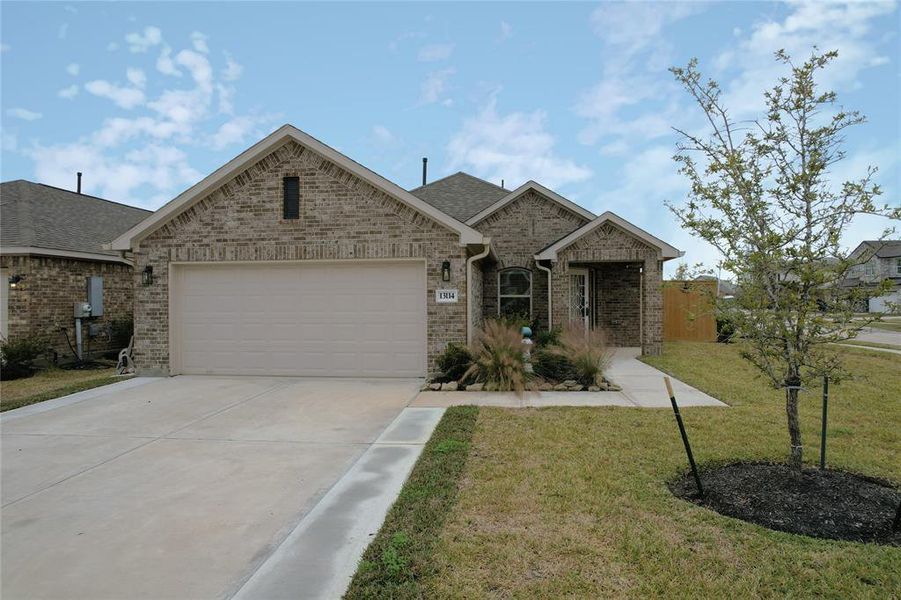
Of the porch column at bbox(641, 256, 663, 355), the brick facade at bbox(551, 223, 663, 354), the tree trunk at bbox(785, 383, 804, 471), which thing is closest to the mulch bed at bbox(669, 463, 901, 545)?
the tree trunk at bbox(785, 383, 804, 471)

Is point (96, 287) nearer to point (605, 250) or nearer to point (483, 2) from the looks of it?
point (483, 2)

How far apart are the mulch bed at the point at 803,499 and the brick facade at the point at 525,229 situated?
34.9 feet

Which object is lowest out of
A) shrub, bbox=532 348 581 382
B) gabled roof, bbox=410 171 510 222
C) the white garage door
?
shrub, bbox=532 348 581 382

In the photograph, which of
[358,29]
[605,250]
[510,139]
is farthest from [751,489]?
[510,139]

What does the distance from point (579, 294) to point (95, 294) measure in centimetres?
1338

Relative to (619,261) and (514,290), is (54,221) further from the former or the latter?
(619,261)

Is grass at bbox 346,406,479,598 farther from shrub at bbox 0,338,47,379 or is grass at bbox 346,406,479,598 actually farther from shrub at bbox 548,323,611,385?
shrub at bbox 0,338,47,379

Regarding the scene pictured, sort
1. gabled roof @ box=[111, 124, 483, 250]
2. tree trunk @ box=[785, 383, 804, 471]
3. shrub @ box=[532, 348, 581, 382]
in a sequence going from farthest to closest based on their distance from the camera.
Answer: gabled roof @ box=[111, 124, 483, 250] < shrub @ box=[532, 348, 581, 382] < tree trunk @ box=[785, 383, 804, 471]

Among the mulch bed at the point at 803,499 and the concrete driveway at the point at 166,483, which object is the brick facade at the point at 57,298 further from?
the mulch bed at the point at 803,499

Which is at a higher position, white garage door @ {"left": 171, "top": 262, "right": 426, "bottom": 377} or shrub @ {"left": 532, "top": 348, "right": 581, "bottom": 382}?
white garage door @ {"left": 171, "top": 262, "right": 426, "bottom": 377}

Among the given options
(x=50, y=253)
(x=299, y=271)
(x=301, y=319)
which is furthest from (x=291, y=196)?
(x=50, y=253)

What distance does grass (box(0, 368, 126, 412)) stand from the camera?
883 centimetres

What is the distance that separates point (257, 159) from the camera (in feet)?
35.4

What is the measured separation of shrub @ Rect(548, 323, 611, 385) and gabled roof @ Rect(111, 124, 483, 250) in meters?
2.62
